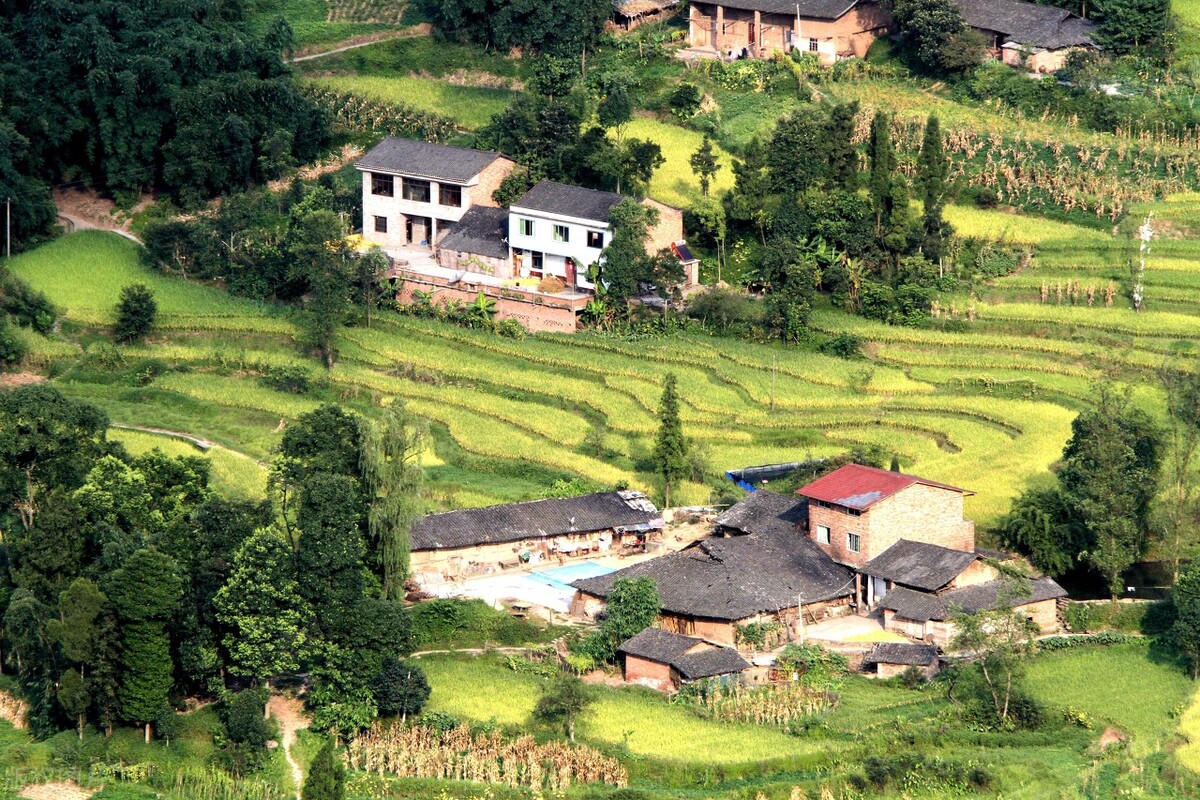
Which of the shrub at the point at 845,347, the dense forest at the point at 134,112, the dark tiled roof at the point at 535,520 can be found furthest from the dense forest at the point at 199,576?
the dense forest at the point at 134,112

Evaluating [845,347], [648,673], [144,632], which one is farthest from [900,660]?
[845,347]

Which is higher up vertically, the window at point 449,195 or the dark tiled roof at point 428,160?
the dark tiled roof at point 428,160

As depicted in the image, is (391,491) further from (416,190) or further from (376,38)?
(376,38)

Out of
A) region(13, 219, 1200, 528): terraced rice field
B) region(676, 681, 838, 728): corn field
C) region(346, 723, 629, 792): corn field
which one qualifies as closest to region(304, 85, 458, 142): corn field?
region(13, 219, 1200, 528): terraced rice field

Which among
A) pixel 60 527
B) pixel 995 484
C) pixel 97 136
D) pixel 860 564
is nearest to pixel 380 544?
pixel 60 527

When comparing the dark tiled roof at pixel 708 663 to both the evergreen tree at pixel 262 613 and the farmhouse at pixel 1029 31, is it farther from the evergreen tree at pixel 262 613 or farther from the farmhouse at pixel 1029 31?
the farmhouse at pixel 1029 31

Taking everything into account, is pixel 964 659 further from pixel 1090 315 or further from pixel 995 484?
pixel 1090 315

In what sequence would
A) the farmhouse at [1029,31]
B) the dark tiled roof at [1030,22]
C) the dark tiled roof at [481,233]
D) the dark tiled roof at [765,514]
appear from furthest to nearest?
the dark tiled roof at [1030,22]
the farmhouse at [1029,31]
the dark tiled roof at [481,233]
the dark tiled roof at [765,514]
